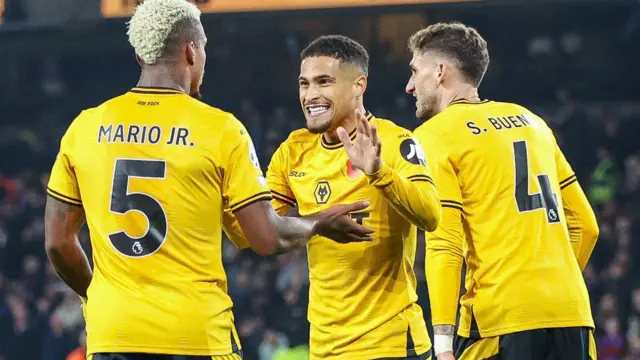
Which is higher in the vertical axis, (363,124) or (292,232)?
(363,124)

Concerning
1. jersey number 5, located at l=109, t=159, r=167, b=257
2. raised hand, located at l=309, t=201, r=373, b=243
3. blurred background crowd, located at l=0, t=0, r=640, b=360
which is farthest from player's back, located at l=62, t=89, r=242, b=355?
blurred background crowd, located at l=0, t=0, r=640, b=360

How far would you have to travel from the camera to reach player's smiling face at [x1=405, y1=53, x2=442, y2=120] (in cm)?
541

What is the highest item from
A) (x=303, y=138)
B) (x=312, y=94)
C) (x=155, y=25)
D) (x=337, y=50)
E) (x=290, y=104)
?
(x=290, y=104)

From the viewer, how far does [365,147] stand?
4.59 metres

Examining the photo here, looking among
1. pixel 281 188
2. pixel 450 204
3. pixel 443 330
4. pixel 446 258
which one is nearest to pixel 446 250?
pixel 446 258

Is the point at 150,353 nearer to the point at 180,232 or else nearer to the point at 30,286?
the point at 180,232

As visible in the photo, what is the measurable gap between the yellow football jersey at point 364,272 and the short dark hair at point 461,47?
1.69ft

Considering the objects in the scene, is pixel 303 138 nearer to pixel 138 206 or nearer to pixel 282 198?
pixel 282 198

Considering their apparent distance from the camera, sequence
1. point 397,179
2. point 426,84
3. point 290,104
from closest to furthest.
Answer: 1. point 397,179
2. point 426,84
3. point 290,104

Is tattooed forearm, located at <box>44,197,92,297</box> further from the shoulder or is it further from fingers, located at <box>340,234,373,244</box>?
the shoulder

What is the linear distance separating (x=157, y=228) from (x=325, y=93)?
133cm

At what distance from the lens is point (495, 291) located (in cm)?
495

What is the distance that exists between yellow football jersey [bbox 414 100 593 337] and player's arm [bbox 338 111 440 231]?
0.22 m

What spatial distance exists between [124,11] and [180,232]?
26.6 feet
